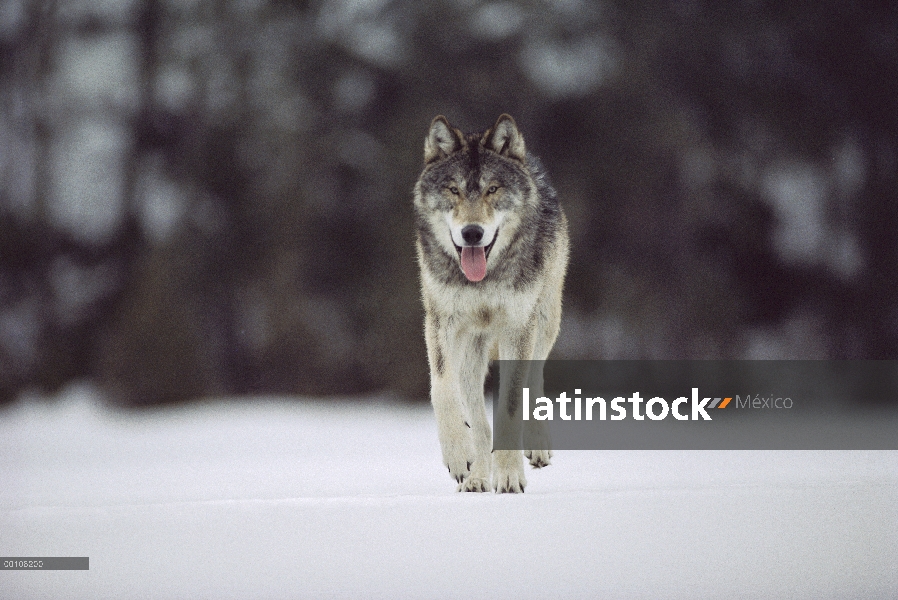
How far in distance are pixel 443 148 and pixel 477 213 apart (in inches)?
11.7

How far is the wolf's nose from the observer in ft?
9.93

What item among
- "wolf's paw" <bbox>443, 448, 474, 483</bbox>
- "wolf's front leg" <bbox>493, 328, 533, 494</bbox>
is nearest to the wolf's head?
"wolf's front leg" <bbox>493, 328, 533, 494</bbox>

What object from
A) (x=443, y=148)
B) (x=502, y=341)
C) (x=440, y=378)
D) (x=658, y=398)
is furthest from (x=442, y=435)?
(x=443, y=148)

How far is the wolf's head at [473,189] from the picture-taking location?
3.07 meters

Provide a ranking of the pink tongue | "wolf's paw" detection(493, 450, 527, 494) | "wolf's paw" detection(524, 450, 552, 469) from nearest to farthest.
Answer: "wolf's paw" detection(493, 450, 527, 494) < the pink tongue < "wolf's paw" detection(524, 450, 552, 469)

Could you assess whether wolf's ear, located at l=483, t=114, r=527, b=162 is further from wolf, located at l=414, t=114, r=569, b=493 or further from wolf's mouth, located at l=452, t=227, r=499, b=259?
wolf's mouth, located at l=452, t=227, r=499, b=259

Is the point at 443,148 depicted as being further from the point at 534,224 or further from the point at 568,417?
the point at 568,417

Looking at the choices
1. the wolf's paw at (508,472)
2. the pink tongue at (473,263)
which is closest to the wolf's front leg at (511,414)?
the wolf's paw at (508,472)

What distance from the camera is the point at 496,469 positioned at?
298cm

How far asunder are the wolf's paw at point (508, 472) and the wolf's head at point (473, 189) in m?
0.66

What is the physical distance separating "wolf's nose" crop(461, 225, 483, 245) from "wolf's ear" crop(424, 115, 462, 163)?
340 mm

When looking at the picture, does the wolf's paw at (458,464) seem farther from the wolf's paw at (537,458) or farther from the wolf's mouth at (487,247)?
the wolf's mouth at (487,247)

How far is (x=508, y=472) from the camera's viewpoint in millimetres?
2965

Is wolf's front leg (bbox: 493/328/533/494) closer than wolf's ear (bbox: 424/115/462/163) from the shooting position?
Yes
